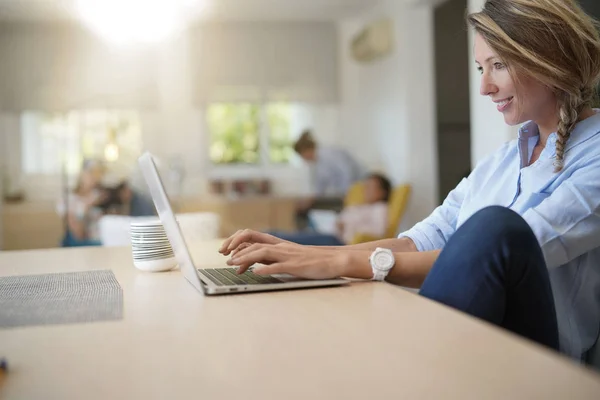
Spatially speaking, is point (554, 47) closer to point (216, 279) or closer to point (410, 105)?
point (216, 279)

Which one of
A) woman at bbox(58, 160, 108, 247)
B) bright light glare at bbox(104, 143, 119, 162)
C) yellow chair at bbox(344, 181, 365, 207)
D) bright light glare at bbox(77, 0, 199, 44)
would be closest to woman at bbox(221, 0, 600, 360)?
bright light glare at bbox(77, 0, 199, 44)

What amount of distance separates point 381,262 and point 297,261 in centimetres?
16

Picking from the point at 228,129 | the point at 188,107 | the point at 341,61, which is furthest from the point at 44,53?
the point at 341,61

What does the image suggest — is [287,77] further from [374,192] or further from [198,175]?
[374,192]

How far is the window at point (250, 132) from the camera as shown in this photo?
7723mm

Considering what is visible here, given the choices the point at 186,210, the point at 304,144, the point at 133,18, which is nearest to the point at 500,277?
the point at 133,18

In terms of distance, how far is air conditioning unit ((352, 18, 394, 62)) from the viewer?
6590 millimetres

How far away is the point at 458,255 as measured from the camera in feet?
3.67

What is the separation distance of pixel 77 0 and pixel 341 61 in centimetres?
282

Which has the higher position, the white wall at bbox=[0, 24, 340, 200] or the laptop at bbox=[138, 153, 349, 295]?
the white wall at bbox=[0, 24, 340, 200]

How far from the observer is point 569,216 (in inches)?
53.2

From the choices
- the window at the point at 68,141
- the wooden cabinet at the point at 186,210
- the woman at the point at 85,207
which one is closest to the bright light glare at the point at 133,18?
the woman at the point at 85,207

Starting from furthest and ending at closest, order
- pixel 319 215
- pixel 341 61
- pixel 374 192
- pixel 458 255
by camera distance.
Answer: pixel 341 61, pixel 319 215, pixel 374 192, pixel 458 255

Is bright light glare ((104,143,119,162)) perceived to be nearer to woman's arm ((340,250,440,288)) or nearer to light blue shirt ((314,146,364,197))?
light blue shirt ((314,146,364,197))
